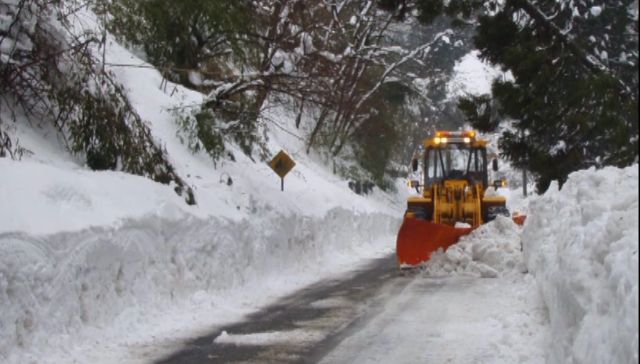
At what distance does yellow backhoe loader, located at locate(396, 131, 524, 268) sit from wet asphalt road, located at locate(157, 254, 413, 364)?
1.19 meters

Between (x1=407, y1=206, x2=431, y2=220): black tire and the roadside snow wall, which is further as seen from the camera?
(x1=407, y1=206, x2=431, y2=220): black tire

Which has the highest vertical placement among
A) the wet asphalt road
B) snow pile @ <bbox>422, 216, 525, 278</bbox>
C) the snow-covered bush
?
the snow-covered bush

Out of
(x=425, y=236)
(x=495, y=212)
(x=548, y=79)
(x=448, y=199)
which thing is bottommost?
(x=425, y=236)

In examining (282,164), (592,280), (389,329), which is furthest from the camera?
(282,164)

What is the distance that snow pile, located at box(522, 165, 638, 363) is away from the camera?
337 cm

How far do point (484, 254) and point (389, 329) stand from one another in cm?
532

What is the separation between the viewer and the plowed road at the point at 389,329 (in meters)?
7.20

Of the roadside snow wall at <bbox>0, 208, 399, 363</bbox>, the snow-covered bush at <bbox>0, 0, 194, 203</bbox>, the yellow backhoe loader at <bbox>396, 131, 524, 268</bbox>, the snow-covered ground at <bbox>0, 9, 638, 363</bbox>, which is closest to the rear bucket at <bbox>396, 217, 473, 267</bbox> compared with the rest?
the yellow backhoe loader at <bbox>396, 131, 524, 268</bbox>

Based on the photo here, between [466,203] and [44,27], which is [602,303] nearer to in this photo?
[44,27]

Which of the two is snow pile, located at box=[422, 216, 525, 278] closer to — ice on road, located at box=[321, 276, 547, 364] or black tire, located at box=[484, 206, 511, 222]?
black tire, located at box=[484, 206, 511, 222]

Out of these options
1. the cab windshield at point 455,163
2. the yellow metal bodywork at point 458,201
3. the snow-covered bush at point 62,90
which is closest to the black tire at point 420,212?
the yellow metal bodywork at point 458,201

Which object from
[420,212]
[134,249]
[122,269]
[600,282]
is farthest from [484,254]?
[600,282]

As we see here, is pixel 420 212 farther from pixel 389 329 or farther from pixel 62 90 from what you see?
pixel 62 90

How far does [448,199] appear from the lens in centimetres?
1565
